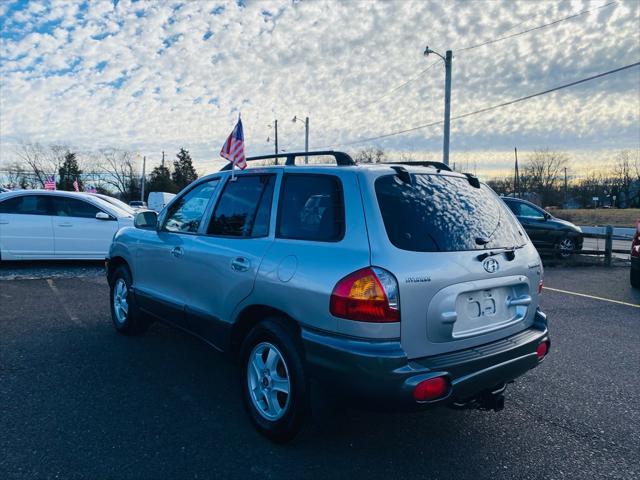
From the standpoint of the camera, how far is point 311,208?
2914 millimetres

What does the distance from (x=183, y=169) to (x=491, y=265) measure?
9307 cm

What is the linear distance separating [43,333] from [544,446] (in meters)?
5.02

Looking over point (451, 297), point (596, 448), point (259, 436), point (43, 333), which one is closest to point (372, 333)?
point (451, 297)

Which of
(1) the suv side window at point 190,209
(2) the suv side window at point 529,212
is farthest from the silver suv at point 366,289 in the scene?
(2) the suv side window at point 529,212

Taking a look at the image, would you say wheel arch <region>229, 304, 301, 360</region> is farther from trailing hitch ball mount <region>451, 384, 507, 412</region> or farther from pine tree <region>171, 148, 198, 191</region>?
pine tree <region>171, 148, 198, 191</region>

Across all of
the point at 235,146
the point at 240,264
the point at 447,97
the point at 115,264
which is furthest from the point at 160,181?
the point at 240,264

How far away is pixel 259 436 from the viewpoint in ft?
9.76

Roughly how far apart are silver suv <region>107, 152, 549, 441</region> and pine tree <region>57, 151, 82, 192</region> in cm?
8369

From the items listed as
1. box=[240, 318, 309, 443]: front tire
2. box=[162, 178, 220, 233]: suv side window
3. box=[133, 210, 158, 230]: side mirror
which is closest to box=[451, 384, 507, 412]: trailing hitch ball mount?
box=[240, 318, 309, 443]: front tire

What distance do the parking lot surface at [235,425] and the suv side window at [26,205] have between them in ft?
18.0

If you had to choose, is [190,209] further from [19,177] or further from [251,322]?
[19,177]

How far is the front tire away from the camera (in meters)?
2.68

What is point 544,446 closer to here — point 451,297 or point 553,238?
point 451,297

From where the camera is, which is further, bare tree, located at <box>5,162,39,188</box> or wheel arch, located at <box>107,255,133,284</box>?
bare tree, located at <box>5,162,39,188</box>
